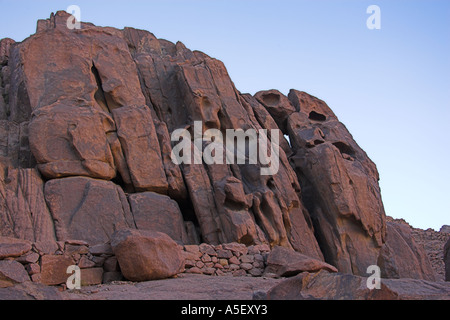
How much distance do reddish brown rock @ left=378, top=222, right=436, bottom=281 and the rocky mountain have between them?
6 centimetres

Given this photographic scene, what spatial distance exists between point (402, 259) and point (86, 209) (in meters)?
15.4

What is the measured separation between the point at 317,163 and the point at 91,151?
10649mm

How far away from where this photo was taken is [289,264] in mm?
15031

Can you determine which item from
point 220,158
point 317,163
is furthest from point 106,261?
point 317,163

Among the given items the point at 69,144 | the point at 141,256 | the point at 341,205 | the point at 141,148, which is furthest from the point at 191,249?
the point at 341,205

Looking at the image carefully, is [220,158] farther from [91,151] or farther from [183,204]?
[91,151]

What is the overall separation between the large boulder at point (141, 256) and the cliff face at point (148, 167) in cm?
355

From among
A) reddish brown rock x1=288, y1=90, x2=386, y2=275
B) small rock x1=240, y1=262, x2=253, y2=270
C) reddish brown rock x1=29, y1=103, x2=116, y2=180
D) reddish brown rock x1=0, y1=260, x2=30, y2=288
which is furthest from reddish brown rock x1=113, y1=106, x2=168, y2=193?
reddish brown rock x1=288, y1=90, x2=386, y2=275

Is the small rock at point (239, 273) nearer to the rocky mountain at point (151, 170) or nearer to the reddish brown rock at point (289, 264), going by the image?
the reddish brown rock at point (289, 264)

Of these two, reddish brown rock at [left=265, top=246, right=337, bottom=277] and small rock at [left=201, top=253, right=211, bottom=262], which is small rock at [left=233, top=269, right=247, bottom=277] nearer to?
reddish brown rock at [left=265, top=246, right=337, bottom=277]

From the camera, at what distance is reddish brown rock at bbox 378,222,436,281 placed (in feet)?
77.7

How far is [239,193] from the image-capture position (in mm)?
19516

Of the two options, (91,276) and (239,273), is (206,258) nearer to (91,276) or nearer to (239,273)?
(239,273)
